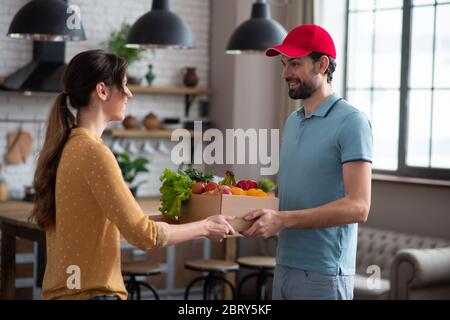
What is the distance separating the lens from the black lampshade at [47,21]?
5.27 meters

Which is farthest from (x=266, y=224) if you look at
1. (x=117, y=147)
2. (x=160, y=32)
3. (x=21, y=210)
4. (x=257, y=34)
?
(x=117, y=147)

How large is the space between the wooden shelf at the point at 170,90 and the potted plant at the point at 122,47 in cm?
10

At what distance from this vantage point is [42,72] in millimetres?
7121

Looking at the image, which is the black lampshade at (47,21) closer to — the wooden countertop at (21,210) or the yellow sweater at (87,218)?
the wooden countertop at (21,210)

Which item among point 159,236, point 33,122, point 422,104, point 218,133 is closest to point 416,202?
point 422,104

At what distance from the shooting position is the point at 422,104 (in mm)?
6867

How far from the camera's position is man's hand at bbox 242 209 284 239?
9.39ft

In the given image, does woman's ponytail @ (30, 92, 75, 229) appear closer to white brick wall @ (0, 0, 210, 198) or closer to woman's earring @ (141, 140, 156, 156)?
white brick wall @ (0, 0, 210, 198)

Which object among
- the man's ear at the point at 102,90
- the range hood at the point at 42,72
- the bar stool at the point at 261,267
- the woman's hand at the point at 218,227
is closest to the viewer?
the man's ear at the point at 102,90

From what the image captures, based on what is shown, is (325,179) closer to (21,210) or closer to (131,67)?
(21,210)

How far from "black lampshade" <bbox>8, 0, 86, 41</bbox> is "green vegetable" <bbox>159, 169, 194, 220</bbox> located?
2.52 m

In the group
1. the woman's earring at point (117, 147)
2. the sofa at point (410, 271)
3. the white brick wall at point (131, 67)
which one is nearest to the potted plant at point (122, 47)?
the white brick wall at point (131, 67)

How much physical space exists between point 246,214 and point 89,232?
662mm

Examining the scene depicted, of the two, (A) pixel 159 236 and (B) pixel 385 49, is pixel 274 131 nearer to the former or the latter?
(B) pixel 385 49
